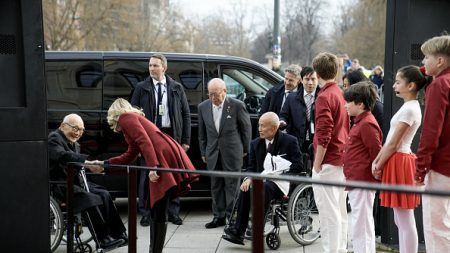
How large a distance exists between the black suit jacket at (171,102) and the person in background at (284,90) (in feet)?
3.47

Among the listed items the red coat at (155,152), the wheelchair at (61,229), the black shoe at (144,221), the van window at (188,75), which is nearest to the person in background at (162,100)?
the van window at (188,75)

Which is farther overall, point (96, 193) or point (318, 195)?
point (96, 193)

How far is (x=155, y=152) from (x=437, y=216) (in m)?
2.42

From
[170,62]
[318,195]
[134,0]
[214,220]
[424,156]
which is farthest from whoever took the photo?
[134,0]

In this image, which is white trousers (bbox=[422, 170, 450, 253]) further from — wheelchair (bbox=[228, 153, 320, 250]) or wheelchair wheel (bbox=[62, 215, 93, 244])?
wheelchair wheel (bbox=[62, 215, 93, 244])

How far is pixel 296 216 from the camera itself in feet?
21.8

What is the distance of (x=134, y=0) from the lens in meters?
34.3

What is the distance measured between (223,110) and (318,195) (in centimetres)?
233

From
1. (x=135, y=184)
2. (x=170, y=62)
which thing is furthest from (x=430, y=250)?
(x=170, y=62)

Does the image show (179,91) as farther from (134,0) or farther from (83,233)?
(134,0)

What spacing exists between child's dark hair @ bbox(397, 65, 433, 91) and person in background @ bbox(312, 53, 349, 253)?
0.83 meters

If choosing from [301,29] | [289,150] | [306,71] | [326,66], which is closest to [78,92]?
[306,71]

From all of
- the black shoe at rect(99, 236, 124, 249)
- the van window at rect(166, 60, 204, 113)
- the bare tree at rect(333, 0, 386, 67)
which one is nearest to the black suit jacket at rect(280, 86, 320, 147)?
the van window at rect(166, 60, 204, 113)

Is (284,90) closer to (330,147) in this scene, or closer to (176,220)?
(176,220)
